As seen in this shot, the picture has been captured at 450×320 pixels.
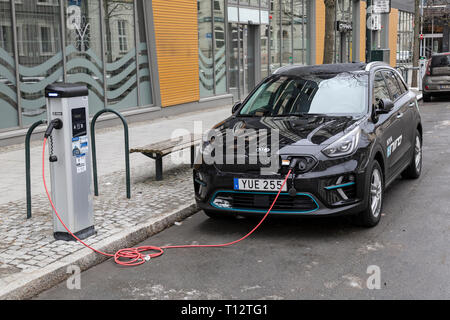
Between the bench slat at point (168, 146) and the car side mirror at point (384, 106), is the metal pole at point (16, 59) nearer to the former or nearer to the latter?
the bench slat at point (168, 146)

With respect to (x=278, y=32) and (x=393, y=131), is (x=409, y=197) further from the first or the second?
(x=278, y=32)

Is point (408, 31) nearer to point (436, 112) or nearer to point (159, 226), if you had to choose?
point (436, 112)

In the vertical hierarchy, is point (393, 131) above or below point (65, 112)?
below

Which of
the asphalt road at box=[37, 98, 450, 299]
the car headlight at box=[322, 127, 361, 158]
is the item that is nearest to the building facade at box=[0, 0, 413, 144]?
the asphalt road at box=[37, 98, 450, 299]

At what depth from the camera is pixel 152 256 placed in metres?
5.18

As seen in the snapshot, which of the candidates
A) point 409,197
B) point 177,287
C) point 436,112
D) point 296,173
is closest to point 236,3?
point 436,112

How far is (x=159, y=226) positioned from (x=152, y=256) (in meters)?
0.86

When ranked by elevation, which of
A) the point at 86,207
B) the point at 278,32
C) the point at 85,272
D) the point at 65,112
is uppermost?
the point at 278,32

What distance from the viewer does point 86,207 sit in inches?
214

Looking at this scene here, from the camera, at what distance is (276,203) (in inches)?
213

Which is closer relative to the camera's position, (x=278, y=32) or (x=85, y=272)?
(x=85, y=272)
